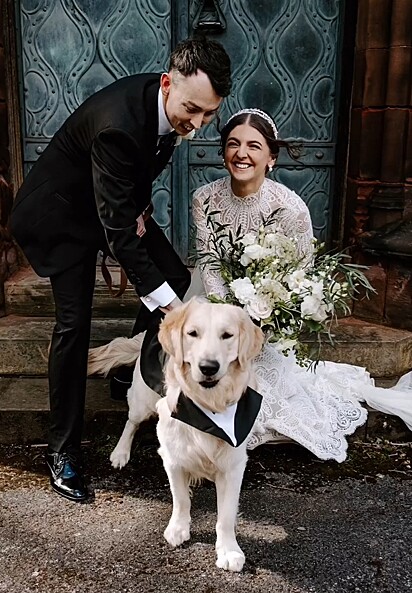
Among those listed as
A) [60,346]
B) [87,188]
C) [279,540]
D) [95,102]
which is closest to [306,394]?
[279,540]

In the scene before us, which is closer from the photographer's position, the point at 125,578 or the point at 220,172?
the point at 125,578

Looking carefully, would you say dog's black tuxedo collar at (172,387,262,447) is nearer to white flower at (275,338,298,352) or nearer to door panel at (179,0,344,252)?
white flower at (275,338,298,352)

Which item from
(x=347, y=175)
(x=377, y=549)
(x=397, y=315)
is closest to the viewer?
(x=377, y=549)

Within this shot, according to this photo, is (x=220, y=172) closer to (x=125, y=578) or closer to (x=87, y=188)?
(x=87, y=188)

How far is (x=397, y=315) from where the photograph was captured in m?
4.64

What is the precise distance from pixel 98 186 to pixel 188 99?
1.73 feet

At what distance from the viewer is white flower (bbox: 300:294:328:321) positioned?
9.79 ft

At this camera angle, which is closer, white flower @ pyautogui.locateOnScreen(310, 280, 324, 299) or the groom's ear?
the groom's ear

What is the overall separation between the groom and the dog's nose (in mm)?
594

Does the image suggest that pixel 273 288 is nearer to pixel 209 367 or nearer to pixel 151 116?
pixel 209 367

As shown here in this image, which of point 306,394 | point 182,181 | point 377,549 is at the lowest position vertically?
point 377,549

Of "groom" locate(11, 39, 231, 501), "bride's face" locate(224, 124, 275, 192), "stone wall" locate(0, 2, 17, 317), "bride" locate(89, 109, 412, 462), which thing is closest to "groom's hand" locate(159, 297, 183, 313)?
"groom" locate(11, 39, 231, 501)

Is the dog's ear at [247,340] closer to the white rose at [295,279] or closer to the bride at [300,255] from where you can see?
the white rose at [295,279]

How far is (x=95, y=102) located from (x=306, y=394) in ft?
6.62
